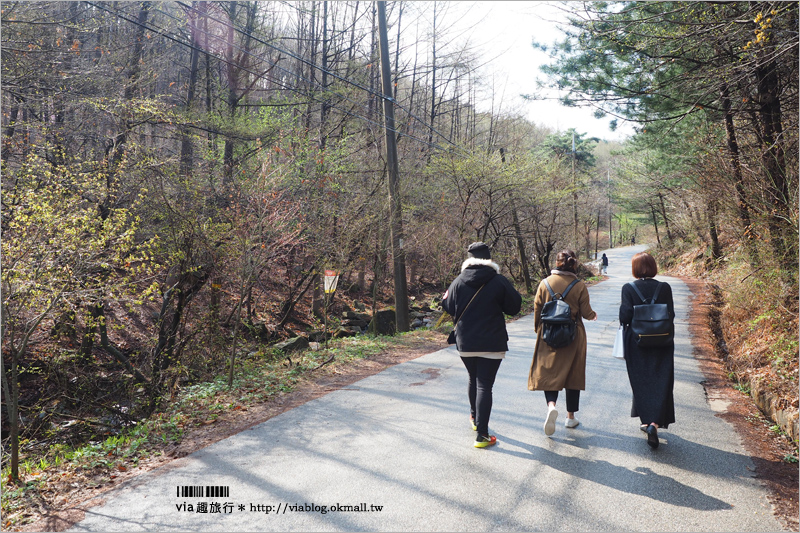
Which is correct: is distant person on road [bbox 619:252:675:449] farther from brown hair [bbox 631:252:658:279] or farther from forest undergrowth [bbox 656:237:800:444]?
forest undergrowth [bbox 656:237:800:444]

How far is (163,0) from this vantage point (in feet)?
41.8

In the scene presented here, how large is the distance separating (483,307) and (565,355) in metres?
0.97

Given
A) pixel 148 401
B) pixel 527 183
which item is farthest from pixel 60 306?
pixel 527 183

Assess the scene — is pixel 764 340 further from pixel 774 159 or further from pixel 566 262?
pixel 566 262

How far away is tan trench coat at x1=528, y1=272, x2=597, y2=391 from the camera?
16.2 ft

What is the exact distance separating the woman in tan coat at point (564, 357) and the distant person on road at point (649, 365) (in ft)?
1.25

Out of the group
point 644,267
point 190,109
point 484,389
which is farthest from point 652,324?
point 190,109

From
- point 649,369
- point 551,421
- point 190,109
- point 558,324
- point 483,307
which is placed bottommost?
point 551,421

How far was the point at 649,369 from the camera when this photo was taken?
478cm

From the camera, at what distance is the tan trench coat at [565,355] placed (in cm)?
494

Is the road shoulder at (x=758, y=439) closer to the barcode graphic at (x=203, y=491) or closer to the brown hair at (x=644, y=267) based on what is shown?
the brown hair at (x=644, y=267)

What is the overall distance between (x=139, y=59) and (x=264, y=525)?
14.1 m

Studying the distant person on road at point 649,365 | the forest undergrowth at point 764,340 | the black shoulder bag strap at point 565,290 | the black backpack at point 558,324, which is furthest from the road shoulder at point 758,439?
the black shoulder bag strap at point 565,290

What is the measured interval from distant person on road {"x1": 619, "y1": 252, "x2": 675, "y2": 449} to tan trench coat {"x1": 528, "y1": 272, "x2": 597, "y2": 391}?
382mm
